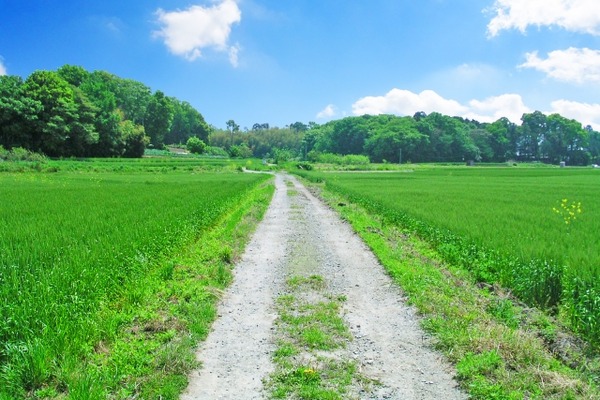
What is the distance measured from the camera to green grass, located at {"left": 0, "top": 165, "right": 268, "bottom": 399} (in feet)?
12.7

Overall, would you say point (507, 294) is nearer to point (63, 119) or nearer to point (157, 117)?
point (63, 119)

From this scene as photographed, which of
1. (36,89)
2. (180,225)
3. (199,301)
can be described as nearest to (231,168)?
(36,89)

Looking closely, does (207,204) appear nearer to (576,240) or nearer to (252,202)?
(252,202)

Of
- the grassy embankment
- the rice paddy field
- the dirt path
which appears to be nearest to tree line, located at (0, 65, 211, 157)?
the dirt path

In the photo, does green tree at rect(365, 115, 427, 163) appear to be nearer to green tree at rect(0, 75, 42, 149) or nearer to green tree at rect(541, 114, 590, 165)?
green tree at rect(541, 114, 590, 165)

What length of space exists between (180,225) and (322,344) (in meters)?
6.56

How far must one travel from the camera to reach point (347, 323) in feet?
18.6

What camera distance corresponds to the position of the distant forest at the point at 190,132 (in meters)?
54.7

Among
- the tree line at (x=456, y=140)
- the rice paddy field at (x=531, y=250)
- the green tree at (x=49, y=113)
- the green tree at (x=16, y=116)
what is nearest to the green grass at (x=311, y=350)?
the rice paddy field at (x=531, y=250)

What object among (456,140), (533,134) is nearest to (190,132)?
(456,140)

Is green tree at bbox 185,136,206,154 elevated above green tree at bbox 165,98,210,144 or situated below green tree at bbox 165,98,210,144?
below

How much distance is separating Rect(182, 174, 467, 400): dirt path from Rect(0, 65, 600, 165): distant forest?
57.0 meters

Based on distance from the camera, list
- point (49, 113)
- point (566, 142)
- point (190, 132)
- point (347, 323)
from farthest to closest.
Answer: point (190, 132) → point (566, 142) → point (49, 113) → point (347, 323)

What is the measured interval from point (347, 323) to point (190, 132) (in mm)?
135746
